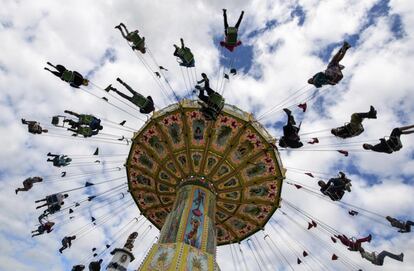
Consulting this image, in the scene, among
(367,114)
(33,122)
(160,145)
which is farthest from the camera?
(160,145)

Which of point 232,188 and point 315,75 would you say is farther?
point 232,188

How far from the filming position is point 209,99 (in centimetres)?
1135

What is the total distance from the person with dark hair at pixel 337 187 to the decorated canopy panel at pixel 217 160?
2970mm

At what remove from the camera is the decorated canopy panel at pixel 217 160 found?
48.9 feet

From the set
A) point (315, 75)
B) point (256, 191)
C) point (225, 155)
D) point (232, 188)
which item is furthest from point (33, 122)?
point (315, 75)

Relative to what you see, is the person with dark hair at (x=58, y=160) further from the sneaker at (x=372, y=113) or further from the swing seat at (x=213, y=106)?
the sneaker at (x=372, y=113)

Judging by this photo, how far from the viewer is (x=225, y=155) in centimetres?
1527

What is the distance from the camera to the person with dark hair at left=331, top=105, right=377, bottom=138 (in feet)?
34.9

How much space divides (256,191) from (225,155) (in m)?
3.02

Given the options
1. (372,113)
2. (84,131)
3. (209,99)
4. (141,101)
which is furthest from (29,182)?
(372,113)

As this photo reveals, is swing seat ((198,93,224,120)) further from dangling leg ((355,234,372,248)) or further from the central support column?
dangling leg ((355,234,372,248))

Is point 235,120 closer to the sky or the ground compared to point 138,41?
closer to the ground

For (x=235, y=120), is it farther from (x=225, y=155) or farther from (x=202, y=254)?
(x=202, y=254)

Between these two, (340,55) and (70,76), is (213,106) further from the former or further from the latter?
(70,76)
